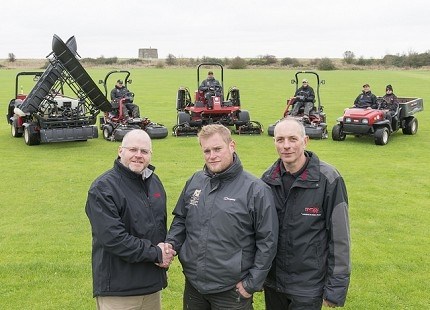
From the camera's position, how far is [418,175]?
11078 mm

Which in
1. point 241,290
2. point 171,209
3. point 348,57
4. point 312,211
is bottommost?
point 171,209

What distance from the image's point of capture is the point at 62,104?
50.3 feet

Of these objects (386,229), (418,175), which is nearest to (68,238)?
(386,229)

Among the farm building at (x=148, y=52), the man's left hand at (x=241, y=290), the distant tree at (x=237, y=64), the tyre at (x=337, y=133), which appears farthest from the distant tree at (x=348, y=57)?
the man's left hand at (x=241, y=290)

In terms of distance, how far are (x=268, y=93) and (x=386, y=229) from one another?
86.9ft

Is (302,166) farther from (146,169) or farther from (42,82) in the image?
(42,82)

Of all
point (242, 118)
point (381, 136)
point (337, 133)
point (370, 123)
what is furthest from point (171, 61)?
point (381, 136)

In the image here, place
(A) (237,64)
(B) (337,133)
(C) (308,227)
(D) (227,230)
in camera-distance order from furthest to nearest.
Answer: (A) (237,64) → (B) (337,133) → (C) (308,227) → (D) (227,230)

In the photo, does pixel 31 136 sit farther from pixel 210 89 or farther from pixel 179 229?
pixel 179 229

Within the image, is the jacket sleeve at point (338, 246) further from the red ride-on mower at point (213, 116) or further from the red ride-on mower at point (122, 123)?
the red ride-on mower at point (213, 116)

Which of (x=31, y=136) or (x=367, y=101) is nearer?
(x=31, y=136)

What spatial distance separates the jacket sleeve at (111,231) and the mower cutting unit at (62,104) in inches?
431

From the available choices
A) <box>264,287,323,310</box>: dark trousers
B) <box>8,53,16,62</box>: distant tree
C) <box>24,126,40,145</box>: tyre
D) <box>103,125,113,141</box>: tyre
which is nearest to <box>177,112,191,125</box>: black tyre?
<box>103,125,113,141</box>: tyre

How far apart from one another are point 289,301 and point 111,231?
1333 millimetres
